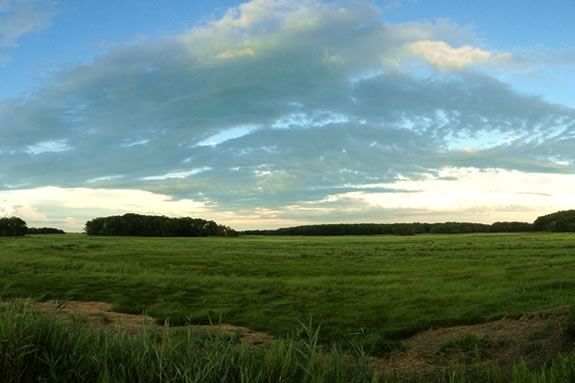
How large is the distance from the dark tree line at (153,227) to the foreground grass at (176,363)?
96114 millimetres

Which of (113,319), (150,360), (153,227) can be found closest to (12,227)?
(153,227)

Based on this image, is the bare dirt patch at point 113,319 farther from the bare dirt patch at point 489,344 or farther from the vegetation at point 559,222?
the vegetation at point 559,222

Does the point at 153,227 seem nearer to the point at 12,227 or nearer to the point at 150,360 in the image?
the point at 12,227

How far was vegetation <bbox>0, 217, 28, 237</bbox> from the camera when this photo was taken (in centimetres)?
8238

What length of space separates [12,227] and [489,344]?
83.7 m

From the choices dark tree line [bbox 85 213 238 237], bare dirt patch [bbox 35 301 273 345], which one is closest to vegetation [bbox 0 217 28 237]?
dark tree line [bbox 85 213 238 237]

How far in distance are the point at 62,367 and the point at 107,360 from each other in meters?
0.41

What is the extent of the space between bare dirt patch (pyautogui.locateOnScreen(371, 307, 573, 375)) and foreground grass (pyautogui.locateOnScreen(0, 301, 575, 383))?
23.0 feet

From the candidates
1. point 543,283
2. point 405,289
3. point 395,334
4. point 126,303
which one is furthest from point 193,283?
point 543,283

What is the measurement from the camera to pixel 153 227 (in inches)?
3912

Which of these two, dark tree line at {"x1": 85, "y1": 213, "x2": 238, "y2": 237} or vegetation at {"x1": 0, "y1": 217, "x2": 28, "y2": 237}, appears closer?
vegetation at {"x1": 0, "y1": 217, "x2": 28, "y2": 237}

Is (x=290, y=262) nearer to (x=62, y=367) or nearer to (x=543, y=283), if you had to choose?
(x=543, y=283)

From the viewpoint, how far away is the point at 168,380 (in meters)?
4.35

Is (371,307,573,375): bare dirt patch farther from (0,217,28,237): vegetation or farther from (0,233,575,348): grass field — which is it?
(0,217,28,237): vegetation
